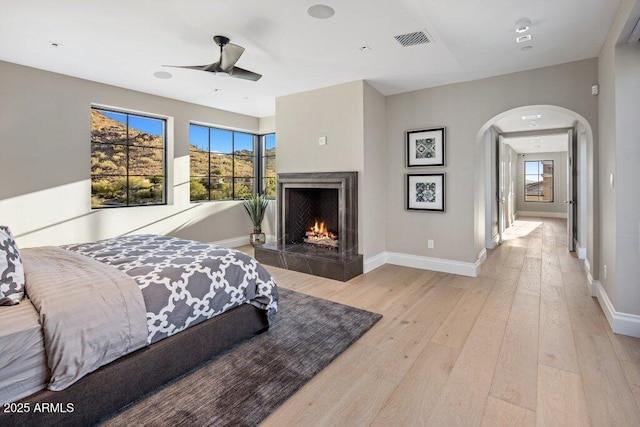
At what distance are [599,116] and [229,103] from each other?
5141 millimetres

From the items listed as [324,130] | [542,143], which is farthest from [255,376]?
[542,143]

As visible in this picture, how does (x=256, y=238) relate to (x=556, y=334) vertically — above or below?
above

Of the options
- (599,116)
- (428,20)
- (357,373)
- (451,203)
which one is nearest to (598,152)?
(599,116)

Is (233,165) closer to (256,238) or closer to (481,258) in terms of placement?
(256,238)

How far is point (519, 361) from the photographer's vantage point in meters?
2.24

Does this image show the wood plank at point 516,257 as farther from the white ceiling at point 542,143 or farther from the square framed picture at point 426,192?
the white ceiling at point 542,143

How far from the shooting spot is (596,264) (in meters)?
3.48

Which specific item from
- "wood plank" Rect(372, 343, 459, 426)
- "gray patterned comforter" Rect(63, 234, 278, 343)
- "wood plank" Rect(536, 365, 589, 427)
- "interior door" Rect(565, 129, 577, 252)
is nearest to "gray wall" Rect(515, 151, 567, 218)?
"interior door" Rect(565, 129, 577, 252)

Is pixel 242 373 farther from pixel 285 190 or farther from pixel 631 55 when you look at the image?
pixel 631 55

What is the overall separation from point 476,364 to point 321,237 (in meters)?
3.11

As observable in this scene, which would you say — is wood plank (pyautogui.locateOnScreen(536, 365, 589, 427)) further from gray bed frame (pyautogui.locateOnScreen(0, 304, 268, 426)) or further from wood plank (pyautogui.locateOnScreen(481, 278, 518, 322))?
gray bed frame (pyautogui.locateOnScreen(0, 304, 268, 426))

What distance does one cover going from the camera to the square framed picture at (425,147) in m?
4.54

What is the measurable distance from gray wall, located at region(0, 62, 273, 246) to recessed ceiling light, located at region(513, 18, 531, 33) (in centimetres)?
484

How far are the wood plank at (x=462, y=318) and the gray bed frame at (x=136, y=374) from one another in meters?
1.59
